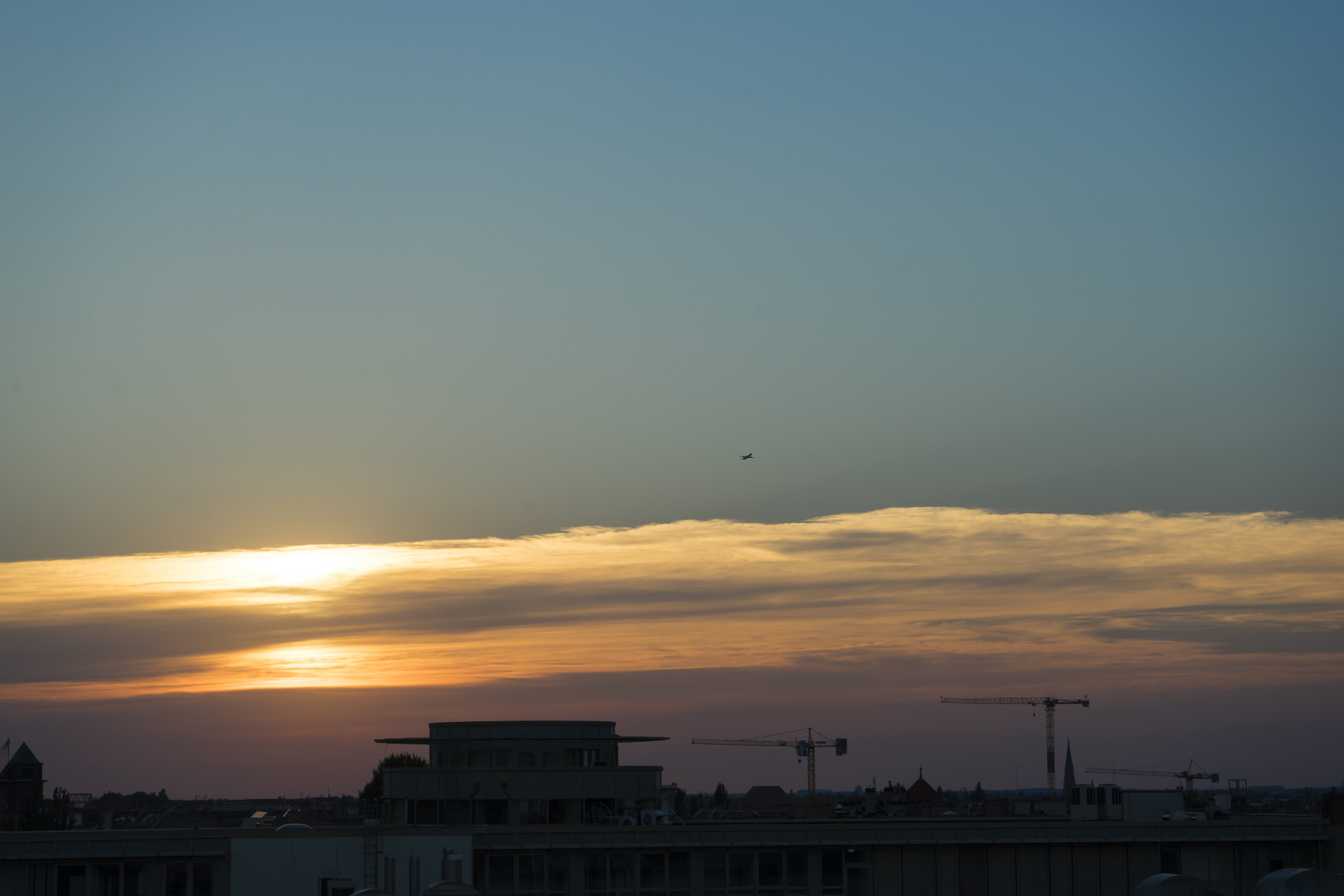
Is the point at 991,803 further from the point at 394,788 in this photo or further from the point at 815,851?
the point at 815,851

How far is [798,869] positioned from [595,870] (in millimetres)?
8269

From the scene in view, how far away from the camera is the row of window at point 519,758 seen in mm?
89562

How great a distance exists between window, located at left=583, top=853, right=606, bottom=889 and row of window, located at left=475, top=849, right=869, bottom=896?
0.03 metres

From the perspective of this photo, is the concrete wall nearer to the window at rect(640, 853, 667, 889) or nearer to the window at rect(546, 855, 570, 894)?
the window at rect(546, 855, 570, 894)

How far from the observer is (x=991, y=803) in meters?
135

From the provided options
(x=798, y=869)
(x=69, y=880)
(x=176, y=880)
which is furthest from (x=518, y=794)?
(x=69, y=880)

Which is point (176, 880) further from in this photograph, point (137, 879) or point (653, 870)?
point (653, 870)

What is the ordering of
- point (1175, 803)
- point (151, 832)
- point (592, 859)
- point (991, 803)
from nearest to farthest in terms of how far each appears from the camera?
point (151, 832) < point (592, 859) < point (1175, 803) < point (991, 803)

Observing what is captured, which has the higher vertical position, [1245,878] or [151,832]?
[151,832]

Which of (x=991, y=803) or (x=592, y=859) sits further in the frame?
(x=991, y=803)

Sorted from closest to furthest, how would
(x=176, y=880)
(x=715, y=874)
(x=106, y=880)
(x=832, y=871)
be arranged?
(x=106, y=880) → (x=176, y=880) → (x=715, y=874) → (x=832, y=871)

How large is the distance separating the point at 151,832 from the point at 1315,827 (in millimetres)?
48532

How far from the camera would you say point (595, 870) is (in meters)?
50.8

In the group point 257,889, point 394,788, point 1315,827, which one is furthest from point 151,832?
point 1315,827
